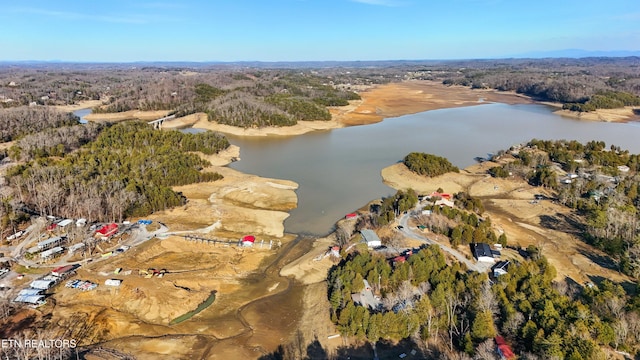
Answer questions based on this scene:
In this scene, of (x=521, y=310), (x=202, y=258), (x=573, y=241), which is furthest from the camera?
(x=573, y=241)

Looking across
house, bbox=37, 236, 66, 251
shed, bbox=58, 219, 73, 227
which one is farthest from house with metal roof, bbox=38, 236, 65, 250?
shed, bbox=58, 219, 73, 227

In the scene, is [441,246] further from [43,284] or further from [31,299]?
[43,284]

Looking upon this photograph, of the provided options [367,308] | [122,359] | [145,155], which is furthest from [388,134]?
[122,359]

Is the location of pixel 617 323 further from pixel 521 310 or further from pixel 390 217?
pixel 390 217

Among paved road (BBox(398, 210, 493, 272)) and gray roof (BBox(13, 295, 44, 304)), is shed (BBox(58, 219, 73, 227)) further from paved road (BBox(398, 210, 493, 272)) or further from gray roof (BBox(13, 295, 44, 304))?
paved road (BBox(398, 210, 493, 272))

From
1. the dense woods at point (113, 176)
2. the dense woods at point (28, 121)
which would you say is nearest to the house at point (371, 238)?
the dense woods at point (113, 176)

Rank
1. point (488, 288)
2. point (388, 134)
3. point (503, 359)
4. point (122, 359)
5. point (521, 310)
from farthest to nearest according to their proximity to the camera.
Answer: point (388, 134)
point (488, 288)
point (521, 310)
point (122, 359)
point (503, 359)

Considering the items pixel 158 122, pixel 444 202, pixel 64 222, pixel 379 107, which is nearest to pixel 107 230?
pixel 64 222
